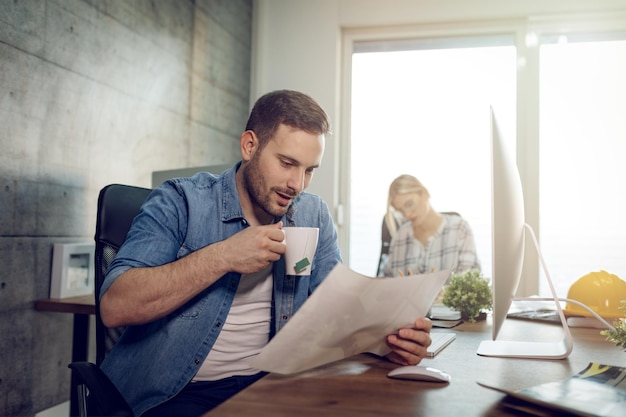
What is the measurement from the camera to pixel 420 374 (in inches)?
34.3

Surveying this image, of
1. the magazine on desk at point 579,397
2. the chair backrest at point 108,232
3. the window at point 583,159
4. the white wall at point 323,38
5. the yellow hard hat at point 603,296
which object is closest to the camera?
the magazine on desk at point 579,397

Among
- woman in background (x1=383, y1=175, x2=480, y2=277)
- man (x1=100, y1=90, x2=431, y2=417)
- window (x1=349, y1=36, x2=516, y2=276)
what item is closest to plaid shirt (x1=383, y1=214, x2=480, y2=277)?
woman in background (x1=383, y1=175, x2=480, y2=277)

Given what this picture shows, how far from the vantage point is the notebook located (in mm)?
1080

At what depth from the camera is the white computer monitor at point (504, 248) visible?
2.87 feet

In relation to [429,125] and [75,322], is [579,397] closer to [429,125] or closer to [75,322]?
[75,322]

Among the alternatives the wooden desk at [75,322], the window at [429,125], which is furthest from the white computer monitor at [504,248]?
the window at [429,125]

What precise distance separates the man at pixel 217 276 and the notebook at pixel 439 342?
0.06 metres

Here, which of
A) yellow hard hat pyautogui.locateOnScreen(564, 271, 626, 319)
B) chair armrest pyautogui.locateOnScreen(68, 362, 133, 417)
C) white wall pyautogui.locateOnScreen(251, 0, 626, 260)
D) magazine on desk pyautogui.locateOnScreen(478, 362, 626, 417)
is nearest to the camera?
magazine on desk pyautogui.locateOnScreen(478, 362, 626, 417)

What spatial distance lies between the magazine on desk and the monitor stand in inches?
8.1

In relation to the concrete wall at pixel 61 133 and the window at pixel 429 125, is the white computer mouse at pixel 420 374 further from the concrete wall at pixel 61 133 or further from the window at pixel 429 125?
the window at pixel 429 125

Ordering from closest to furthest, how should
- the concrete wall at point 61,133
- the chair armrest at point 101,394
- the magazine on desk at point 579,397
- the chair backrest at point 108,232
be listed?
the magazine on desk at point 579,397 < the chair armrest at point 101,394 < the chair backrest at point 108,232 < the concrete wall at point 61,133

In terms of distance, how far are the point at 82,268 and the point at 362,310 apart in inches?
61.5

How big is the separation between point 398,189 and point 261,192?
7.84 feet

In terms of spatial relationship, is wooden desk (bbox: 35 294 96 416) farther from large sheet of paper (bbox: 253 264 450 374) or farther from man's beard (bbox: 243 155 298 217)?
large sheet of paper (bbox: 253 264 450 374)
